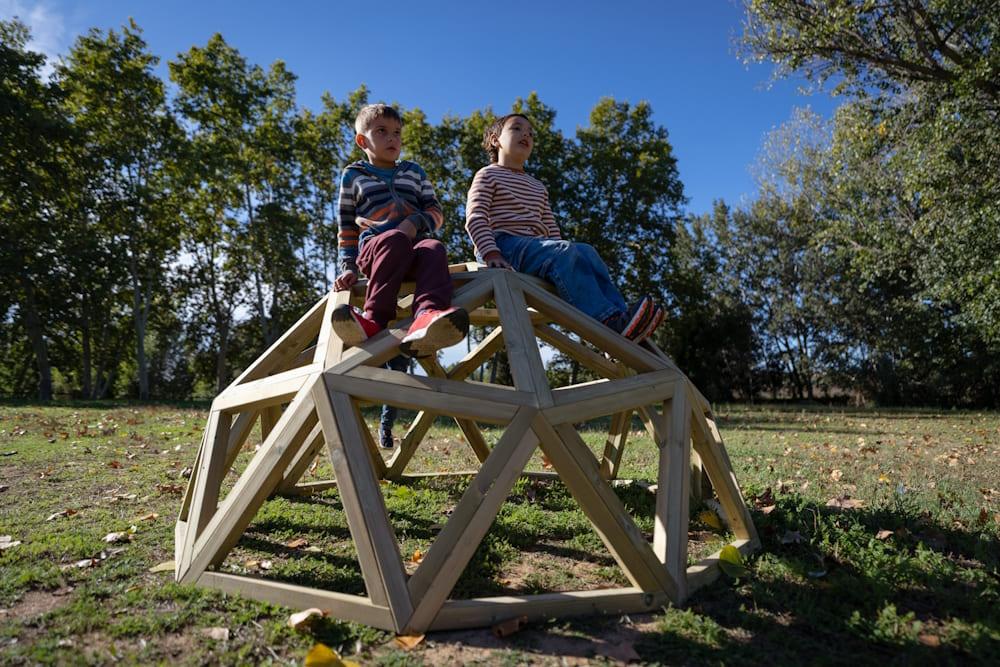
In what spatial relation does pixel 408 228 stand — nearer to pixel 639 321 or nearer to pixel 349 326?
pixel 349 326

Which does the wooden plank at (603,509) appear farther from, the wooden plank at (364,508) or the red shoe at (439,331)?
the wooden plank at (364,508)

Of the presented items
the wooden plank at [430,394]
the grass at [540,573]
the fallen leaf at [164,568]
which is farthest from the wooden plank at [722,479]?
the fallen leaf at [164,568]

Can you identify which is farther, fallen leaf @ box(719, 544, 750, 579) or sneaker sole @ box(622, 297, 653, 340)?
sneaker sole @ box(622, 297, 653, 340)

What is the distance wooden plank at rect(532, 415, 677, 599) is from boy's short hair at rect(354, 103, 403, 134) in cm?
234

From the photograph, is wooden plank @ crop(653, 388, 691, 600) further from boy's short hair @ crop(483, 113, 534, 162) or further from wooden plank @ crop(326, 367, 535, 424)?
boy's short hair @ crop(483, 113, 534, 162)

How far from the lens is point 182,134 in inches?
886

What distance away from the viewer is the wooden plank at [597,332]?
362cm

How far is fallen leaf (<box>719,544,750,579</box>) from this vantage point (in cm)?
319

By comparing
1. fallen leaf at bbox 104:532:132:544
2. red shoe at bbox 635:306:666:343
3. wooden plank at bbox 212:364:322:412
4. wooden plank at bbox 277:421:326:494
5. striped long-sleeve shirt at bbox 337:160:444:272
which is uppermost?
striped long-sleeve shirt at bbox 337:160:444:272

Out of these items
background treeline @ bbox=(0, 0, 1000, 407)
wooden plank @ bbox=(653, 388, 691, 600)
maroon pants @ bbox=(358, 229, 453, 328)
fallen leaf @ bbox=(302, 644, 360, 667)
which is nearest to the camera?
fallen leaf @ bbox=(302, 644, 360, 667)

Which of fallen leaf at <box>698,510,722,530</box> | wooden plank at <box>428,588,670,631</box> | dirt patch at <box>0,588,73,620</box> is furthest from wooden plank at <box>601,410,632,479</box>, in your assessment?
dirt patch at <box>0,588,73,620</box>

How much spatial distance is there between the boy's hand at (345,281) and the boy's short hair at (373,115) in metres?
1.03

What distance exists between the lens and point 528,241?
4.26m

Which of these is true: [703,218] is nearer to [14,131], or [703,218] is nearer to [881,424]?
[881,424]
